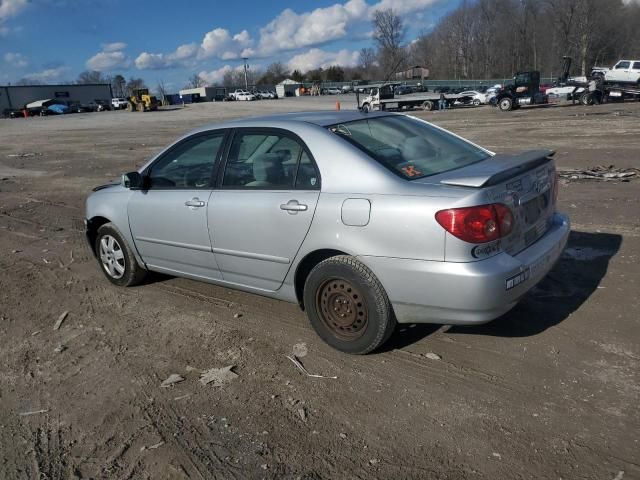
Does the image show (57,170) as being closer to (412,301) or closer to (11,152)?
(11,152)

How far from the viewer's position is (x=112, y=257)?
5398mm

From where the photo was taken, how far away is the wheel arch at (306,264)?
3674 mm

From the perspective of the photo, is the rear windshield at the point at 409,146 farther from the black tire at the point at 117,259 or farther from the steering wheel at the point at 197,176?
the black tire at the point at 117,259

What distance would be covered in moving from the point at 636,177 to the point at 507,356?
737 cm

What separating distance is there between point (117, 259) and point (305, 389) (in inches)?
112

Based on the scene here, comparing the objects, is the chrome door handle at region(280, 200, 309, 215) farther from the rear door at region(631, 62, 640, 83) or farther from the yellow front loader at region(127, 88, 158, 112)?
the yellow front loader at region(127, 88, 158, 112)

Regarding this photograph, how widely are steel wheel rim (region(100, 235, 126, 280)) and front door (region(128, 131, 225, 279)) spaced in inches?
15.4

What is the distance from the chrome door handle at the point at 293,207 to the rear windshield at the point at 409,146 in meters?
0.57

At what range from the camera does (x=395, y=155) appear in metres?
3.75

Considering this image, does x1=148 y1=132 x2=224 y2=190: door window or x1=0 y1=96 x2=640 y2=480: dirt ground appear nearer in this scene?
x1=0 y1=96 x2=640 y2=480: dirt ground

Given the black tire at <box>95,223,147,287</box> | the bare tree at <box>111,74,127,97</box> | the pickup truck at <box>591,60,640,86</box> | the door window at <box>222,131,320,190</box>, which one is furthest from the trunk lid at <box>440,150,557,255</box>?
the bare tree at <box>111,74,127,97</box>

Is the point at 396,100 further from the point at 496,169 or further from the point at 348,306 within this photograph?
the point at 348,306

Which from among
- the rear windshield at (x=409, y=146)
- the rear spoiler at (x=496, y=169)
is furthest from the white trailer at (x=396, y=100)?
the rear spoiler at (x=496, y=169)

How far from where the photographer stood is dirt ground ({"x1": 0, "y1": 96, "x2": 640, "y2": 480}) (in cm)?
273
